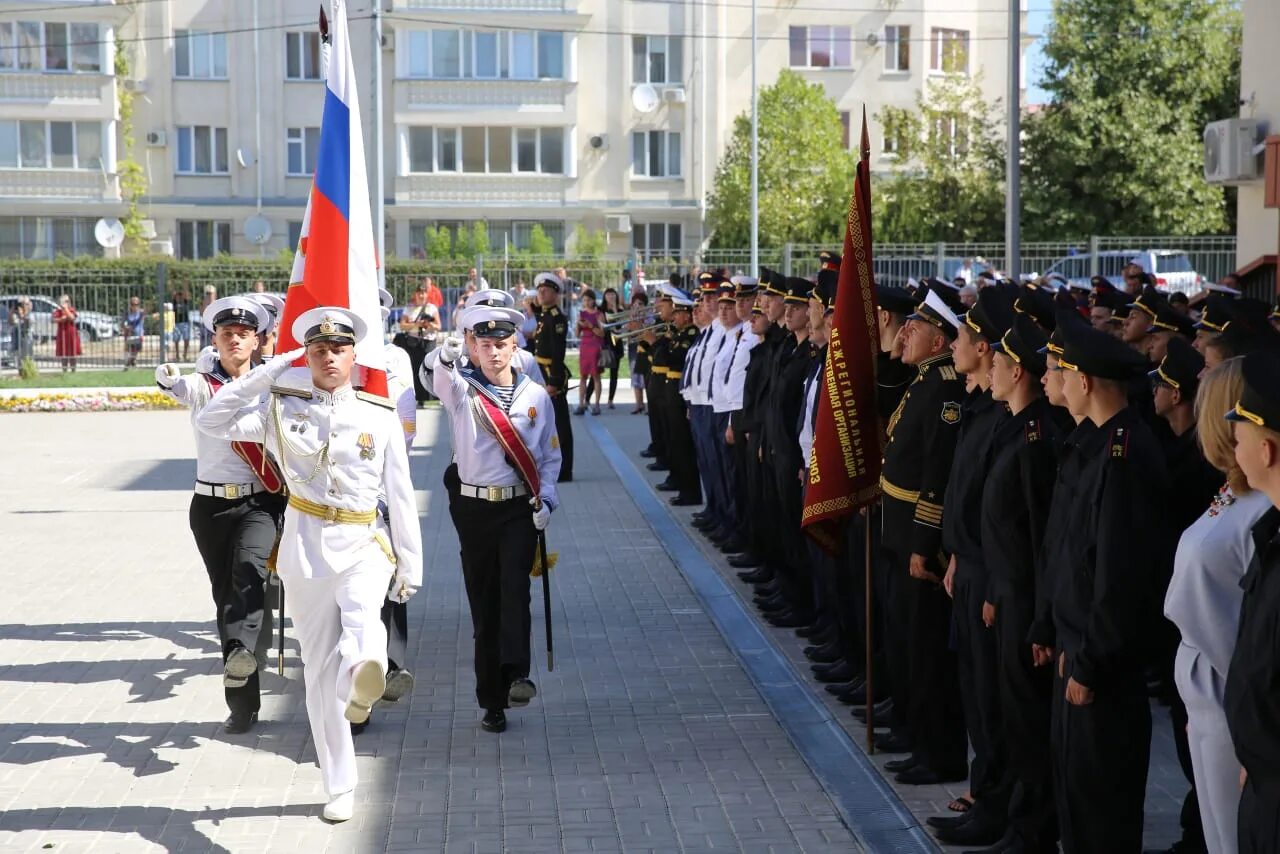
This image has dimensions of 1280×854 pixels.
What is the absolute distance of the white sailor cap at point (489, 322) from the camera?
27.7ft

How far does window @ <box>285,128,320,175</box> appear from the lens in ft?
172

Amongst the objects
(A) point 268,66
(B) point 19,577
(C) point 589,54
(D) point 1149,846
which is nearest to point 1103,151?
(C) point 589,54

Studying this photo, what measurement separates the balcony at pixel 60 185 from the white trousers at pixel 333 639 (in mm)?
46718

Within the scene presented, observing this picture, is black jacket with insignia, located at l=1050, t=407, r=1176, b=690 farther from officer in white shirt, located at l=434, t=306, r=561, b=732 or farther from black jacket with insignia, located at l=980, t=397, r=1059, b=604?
officer in white shirt, located at l=434, t=306, r=561, b=732

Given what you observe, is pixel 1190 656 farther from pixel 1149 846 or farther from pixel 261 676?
pixel 261 676

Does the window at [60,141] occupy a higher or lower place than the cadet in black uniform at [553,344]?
higher

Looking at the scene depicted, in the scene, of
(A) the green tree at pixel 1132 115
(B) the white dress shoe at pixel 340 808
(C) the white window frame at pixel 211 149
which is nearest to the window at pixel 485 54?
(C) the white window frame at pixel 211 149

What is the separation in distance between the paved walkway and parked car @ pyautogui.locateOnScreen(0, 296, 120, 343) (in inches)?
835

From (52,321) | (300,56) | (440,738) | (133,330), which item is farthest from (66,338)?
(440,738)

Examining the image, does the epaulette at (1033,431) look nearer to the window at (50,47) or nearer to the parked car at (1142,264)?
the parked car at (1142,264)

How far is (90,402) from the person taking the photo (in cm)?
2806

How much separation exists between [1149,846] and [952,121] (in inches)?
1724

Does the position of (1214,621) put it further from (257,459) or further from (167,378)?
(167,378)

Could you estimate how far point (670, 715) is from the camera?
859 centimetres
